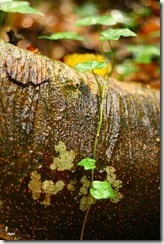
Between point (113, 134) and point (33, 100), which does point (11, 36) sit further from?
point (113, 134)

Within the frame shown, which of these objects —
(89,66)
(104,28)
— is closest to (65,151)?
(89,66)

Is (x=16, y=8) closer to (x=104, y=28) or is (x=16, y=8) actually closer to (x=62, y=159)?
(x=62, y=159)

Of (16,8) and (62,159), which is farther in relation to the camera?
(16,8)

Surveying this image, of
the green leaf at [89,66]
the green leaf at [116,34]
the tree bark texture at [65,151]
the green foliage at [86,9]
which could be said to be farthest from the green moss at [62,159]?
the green foliage at [86,9]

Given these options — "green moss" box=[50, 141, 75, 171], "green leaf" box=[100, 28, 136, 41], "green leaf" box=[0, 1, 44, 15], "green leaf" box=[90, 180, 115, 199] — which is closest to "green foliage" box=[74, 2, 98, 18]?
"green leaf" box=[0, 1, 44, 15]

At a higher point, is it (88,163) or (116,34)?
(116,34)
